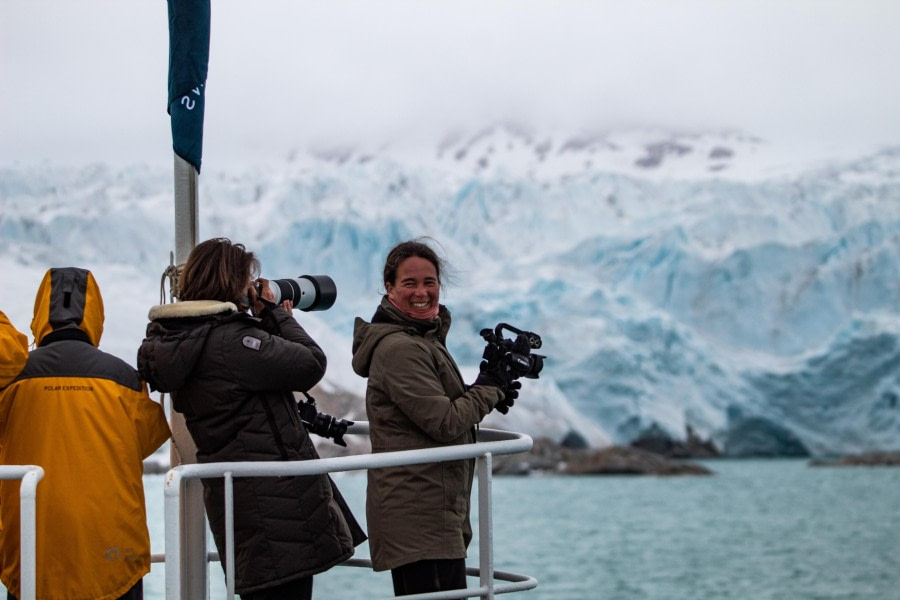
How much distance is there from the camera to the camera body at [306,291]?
2641 millimetres

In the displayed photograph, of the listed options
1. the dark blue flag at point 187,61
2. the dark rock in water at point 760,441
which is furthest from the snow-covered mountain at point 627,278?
the dark blue flag at point 187,61

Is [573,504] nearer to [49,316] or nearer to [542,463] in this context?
[542,463]

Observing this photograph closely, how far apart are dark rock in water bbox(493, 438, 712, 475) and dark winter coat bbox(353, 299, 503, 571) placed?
135 ft

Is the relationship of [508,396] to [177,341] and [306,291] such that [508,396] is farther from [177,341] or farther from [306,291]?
[177,341]

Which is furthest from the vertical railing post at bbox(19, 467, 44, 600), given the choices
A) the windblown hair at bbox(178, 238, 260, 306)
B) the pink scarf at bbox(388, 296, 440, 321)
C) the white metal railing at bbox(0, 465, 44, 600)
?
the pink scarf at bbox(388, 296, 440, 321)

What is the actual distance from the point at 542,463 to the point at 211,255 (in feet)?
150

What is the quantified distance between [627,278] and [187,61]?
4162 cm

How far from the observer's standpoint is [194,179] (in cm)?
307

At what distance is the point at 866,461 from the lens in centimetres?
4631

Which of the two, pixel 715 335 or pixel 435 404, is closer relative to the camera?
pixel 435 404

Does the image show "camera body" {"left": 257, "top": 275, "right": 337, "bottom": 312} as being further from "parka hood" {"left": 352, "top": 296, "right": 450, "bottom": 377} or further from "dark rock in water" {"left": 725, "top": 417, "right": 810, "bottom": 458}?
"dark rock in water" {"left": 725, "top": 417, "right": 810, "bottom": 458}

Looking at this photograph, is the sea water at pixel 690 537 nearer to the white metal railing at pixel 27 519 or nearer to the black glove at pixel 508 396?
the black glove at pixel 508 396

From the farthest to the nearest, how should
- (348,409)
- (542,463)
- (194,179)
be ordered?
(542,463) < (348,409) < (194,179)

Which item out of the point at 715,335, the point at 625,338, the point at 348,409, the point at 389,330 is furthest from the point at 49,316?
the point at 715,335
